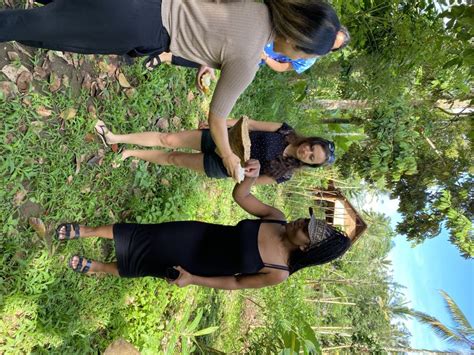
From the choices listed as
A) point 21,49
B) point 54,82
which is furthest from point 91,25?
point 54,82

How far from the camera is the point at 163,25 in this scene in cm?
183

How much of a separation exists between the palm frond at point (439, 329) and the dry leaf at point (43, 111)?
27.3ft

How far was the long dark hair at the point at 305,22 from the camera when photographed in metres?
1.66

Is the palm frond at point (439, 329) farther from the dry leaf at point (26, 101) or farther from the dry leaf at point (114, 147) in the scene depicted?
the dry leaf at point (26, 101)

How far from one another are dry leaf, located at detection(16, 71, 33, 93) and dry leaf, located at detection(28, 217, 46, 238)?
0.83 meters

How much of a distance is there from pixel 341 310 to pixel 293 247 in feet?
23.8

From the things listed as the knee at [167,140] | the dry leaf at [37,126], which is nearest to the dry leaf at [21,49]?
the dry leaf at [37,126]

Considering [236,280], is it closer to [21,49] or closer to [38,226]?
[38,226]

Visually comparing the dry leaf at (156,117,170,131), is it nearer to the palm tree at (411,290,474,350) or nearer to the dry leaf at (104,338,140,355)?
the dry leaf at (104,338,140,355)

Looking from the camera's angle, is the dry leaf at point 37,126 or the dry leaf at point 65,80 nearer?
the dry leaf at point 37,126

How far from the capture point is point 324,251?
8.44 feet

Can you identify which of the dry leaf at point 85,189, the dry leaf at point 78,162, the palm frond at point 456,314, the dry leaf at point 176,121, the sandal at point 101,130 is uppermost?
the sandal at point 101,130

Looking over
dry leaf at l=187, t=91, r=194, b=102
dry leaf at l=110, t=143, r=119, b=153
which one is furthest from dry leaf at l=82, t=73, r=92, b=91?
dry leaf at l=187, t=91, r=194, b=102

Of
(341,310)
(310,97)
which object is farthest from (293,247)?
(341,310)
